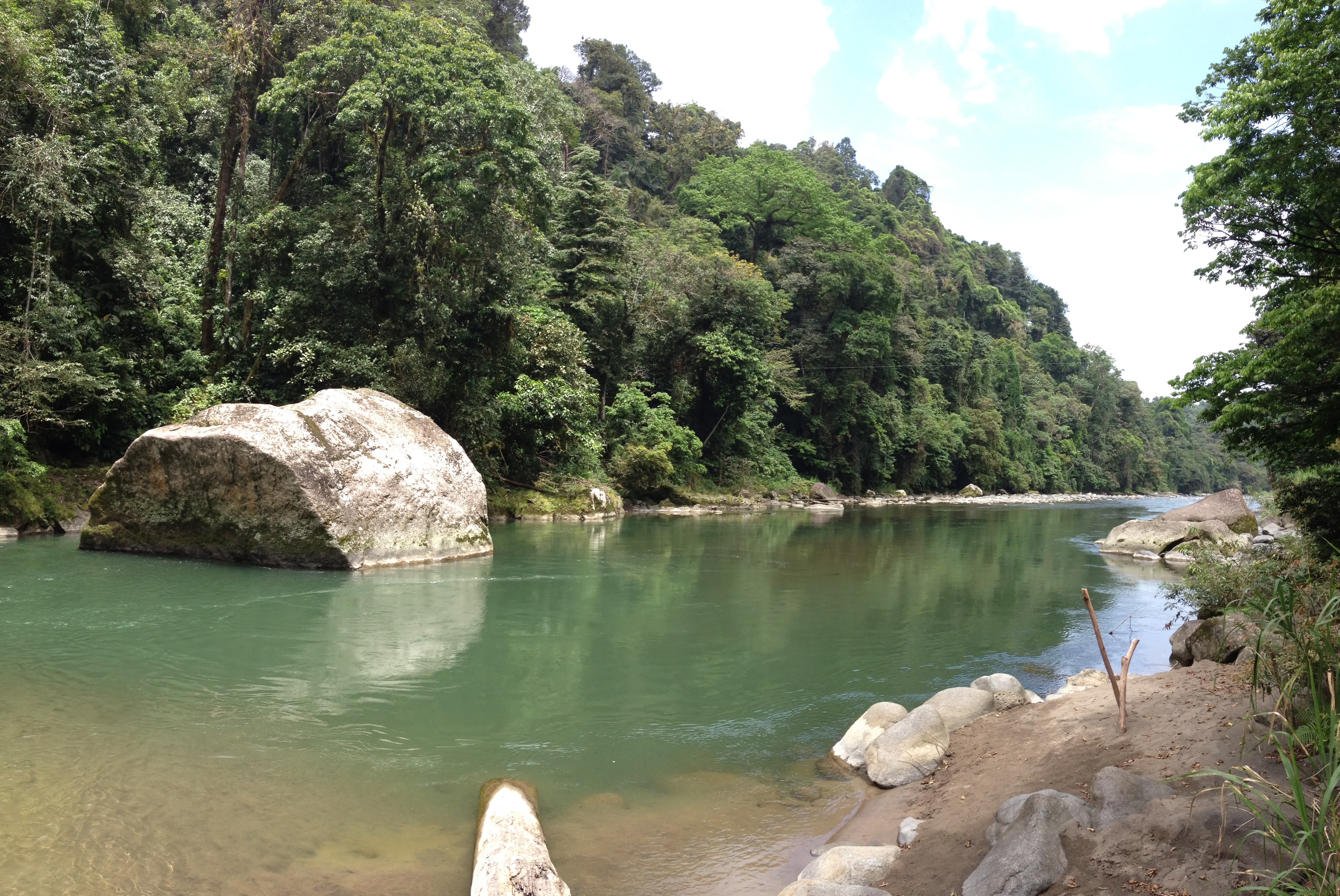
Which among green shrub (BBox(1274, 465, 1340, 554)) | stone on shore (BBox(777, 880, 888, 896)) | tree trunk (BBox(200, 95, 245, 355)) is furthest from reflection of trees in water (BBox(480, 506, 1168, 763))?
tree trunk (BBox(200, 95, 245, 355))

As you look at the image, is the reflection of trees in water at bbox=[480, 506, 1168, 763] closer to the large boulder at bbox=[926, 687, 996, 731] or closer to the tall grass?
the large boulder at bbox=[926, 687, 996, 731]

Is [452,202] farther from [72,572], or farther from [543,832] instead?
[543,832]

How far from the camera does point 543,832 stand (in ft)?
16.3

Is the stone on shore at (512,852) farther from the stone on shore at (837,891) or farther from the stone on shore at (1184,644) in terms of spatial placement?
the stone on shore at (1184,644)

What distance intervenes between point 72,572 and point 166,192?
16008 millimetres

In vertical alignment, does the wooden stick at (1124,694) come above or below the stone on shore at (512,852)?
above

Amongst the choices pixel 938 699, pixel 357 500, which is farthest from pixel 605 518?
pixel 938 699

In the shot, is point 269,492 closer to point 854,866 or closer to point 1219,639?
point 854,866

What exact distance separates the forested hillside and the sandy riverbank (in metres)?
16.3

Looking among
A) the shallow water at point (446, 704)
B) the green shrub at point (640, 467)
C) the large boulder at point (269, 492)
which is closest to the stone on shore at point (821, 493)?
the green shrub at point (640, 467)

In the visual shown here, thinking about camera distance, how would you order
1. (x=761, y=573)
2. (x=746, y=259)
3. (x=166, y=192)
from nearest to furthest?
1. (x=761, y=573)
2. (x=166, y=192)
3. (x=746, y=259)

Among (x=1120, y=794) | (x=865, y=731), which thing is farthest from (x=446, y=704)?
(x=1120, y=794)

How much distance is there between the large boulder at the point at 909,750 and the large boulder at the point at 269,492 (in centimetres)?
1013

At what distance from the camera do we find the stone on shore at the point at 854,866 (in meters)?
4.31
